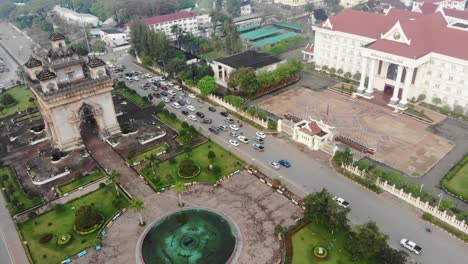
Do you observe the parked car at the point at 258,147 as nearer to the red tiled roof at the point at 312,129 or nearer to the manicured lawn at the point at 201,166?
the manicured lawn at the point at 201,166

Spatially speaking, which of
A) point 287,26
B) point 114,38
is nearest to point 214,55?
point 287,26

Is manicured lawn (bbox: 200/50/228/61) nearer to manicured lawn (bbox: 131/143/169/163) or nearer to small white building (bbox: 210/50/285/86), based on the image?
small white building (bbox: 210/50/285/86)

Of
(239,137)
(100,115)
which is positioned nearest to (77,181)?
(100,115)

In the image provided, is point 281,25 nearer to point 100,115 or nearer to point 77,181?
point 100,115

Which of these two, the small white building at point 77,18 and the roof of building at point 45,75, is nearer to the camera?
the roof of building at point 45,75

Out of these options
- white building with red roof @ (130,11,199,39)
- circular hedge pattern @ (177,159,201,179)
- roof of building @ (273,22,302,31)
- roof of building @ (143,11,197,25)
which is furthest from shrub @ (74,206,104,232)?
roof of building @ (273,22,302,31)

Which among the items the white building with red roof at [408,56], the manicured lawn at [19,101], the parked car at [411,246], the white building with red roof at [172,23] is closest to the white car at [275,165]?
the parked car at [411,246]
